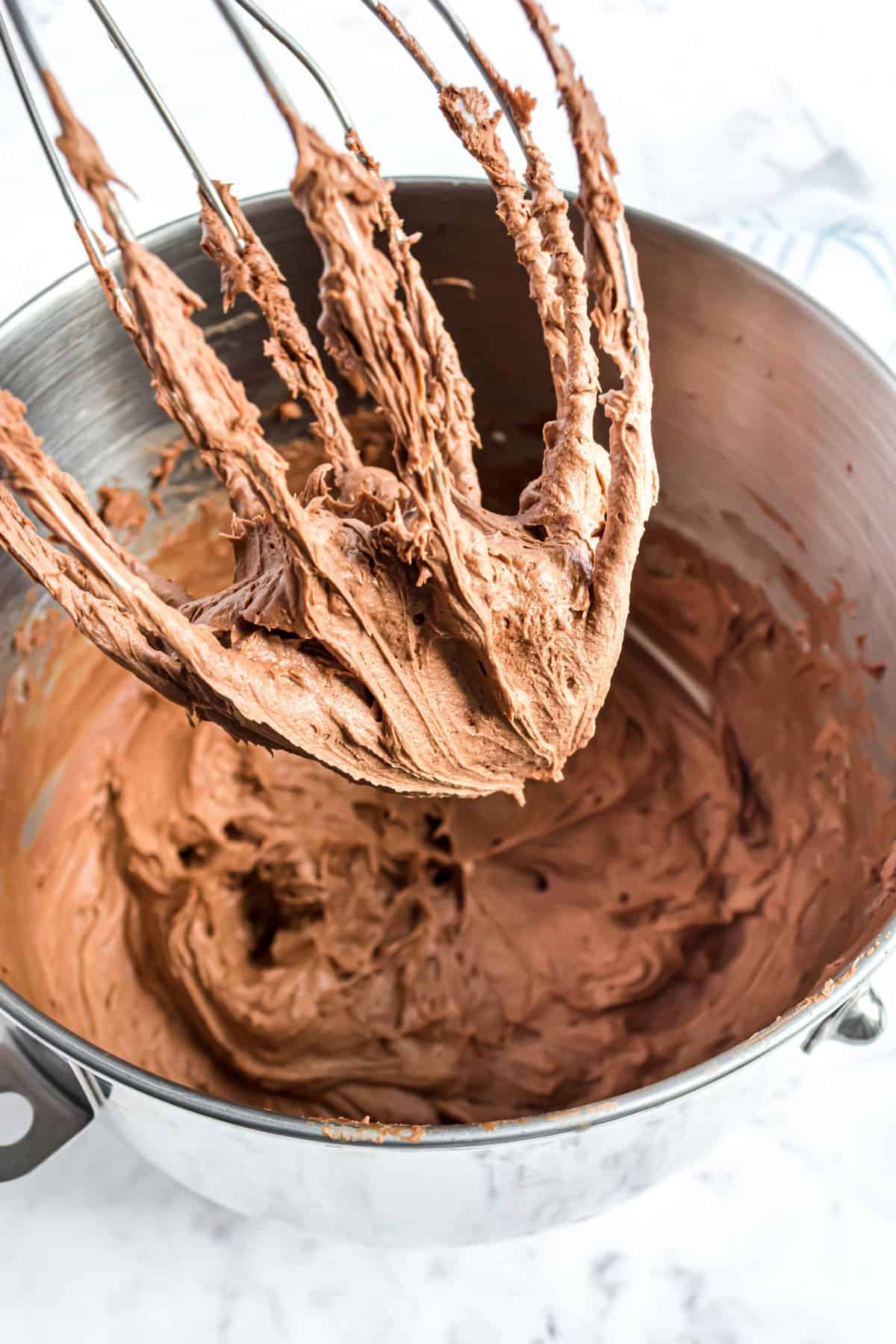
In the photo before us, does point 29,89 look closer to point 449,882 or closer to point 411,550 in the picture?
point 411,550

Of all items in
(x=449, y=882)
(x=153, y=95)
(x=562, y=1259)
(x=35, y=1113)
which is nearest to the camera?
(x=153, y=95)

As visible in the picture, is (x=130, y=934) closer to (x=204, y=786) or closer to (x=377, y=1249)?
(x=204, y=786)

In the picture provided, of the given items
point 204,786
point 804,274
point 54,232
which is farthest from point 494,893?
point 54,232

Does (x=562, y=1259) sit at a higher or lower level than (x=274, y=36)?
lower

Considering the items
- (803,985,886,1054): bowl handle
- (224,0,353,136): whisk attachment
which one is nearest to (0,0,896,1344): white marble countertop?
(803,985,886,1054): bowl handle

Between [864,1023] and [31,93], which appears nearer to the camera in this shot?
[31,93]

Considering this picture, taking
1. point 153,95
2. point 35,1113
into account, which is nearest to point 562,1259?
point 35,1113
